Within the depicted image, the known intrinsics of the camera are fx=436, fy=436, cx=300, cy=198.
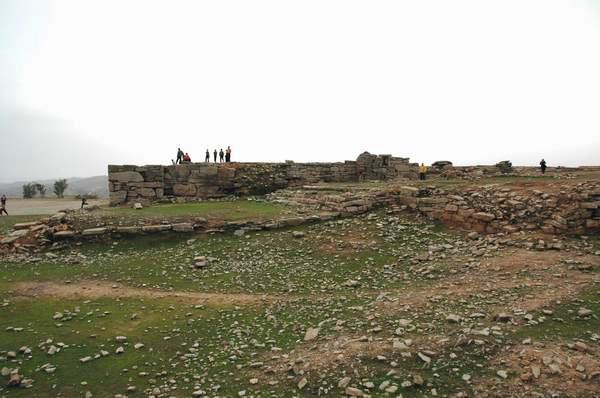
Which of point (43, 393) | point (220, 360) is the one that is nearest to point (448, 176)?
point (220, 360)

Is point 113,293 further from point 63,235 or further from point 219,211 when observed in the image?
point 219,211

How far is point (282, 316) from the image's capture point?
8820 millimetres

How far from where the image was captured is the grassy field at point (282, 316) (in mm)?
6672

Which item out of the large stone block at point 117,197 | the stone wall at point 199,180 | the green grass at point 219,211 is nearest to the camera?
the green grass at point 219,211

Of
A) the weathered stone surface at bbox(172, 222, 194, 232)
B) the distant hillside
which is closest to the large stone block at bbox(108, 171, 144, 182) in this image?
the weathered stone surface at bbox(172, 222, 194, 232)

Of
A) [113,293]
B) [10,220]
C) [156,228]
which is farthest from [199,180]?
[113,293]

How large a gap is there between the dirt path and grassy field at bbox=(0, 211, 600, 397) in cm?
5

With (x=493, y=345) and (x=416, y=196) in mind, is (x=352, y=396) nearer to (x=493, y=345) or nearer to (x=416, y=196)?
(x=493, y=345)

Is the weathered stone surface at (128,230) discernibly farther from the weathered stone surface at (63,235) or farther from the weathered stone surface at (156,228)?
the weathered stone surface at (63,235)

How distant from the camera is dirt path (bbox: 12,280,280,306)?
9844 mm

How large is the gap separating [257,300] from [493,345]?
491 centimetres

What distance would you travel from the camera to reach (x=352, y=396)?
20.0 ft

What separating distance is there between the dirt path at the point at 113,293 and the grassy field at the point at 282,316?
5cm

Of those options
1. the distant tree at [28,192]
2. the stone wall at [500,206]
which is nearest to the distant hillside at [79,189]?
the distant tree at [28,192]
